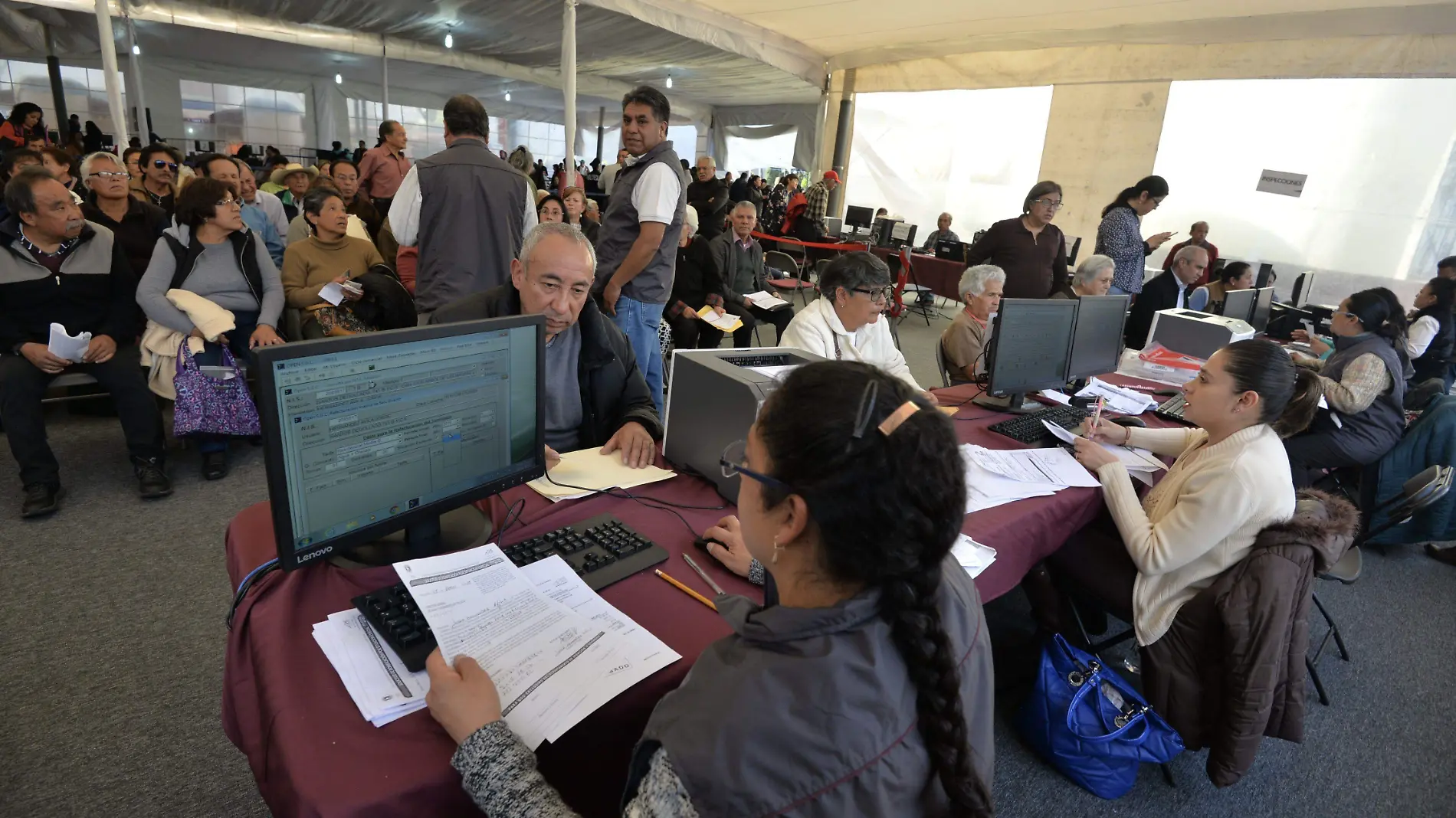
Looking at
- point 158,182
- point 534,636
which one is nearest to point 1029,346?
point 534,636

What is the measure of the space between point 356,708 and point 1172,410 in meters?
2.97

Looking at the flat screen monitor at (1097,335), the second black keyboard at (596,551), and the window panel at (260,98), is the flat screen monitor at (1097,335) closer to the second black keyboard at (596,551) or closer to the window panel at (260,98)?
the second black keyboard at (596,551)

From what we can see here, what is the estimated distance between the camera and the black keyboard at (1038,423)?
231cm

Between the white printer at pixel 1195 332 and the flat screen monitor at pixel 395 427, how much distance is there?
3.57 metres

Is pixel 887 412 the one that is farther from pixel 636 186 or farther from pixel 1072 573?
pixel 636 186

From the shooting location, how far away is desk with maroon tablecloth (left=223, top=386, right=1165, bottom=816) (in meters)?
0.79

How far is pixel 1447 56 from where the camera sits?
5.37 metres

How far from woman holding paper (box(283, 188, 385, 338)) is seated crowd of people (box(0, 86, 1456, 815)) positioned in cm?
1

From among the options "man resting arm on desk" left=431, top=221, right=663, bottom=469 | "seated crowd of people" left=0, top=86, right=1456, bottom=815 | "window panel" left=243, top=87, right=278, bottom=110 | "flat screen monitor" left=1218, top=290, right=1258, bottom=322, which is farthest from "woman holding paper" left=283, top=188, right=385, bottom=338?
"window panel" left=243, top=87, right=278, bottom=110

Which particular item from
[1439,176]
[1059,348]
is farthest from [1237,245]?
[1059,348]

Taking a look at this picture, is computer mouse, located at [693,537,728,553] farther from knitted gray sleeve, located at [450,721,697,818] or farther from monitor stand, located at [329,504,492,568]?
knitted gray sleeve, located at [450,721,697,818]

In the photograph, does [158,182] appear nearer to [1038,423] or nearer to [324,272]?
[324,272]

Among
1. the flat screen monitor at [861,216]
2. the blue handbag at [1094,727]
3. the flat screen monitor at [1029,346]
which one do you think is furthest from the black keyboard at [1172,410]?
the flat screen monitor at [861,216]

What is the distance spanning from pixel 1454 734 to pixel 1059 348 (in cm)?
168
